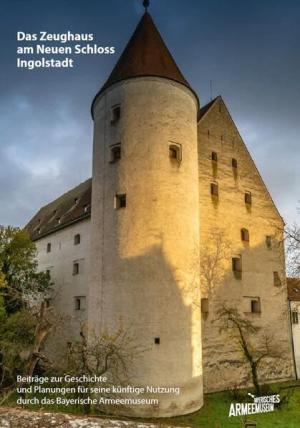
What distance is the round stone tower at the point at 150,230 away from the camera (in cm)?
1720

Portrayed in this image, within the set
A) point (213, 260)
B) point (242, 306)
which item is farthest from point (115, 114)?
point (242, 306)

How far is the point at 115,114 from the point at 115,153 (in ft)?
6.99

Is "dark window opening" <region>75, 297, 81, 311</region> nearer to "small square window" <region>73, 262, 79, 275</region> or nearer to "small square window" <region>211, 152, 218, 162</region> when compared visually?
"small square window" <region>73, 262, 79, 275</region>

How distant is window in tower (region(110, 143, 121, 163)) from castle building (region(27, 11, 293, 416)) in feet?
0.18

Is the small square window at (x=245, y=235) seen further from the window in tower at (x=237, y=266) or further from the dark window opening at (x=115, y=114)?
the dark window opening at (x=115, y=114)

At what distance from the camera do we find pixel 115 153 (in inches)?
784

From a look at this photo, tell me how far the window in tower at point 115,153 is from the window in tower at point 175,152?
259 cm

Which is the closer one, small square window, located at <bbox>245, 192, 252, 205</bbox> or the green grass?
the green grass

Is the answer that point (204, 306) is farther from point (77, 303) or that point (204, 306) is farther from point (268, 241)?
point (77, 303)

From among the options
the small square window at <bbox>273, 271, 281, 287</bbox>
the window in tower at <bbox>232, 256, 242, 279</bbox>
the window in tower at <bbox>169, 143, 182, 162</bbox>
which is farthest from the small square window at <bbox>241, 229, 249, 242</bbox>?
the window in tower at <bbox>169, 143, 182, 162</bbox>

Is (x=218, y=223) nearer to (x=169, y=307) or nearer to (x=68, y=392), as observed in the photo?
(x=169, y=307)

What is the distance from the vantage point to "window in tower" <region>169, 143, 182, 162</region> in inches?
776

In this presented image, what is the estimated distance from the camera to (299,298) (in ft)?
91.6

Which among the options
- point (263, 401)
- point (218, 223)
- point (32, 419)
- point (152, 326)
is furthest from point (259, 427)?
point (32, 419)
